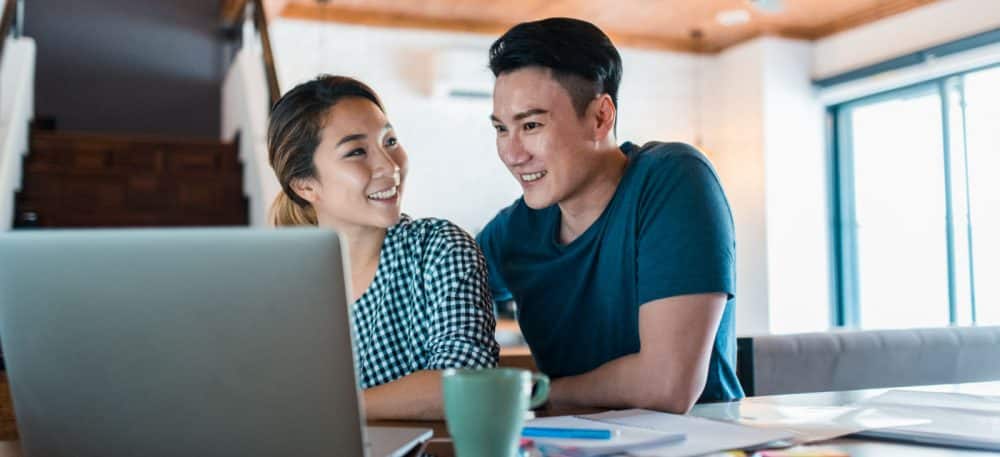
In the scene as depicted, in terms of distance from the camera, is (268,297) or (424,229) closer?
(268,297)

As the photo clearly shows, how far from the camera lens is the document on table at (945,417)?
0.92 meters

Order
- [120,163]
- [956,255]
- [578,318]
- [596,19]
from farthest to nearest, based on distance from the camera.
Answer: [596,19], [956,255], [120,163], [578,318]

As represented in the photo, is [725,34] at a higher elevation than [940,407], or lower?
higher

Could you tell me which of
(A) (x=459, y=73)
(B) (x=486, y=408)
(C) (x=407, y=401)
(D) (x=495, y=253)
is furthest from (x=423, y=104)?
(B) (x=486, y=408)

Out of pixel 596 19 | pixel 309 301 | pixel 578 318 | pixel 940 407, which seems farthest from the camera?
pixel 596 19

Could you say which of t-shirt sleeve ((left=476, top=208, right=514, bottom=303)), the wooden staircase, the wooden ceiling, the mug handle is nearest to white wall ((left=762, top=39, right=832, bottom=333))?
the wooden ceiling

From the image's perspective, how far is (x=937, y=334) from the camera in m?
2.01

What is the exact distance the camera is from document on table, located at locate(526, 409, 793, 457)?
86cm

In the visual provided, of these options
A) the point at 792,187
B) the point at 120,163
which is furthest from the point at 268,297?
the point at 792,187

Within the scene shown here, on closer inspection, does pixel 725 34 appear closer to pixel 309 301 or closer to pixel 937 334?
pixel 937 334

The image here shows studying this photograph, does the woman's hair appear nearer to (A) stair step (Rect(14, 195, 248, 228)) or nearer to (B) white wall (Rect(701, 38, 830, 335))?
(A) stair step (Rect(14, 195, 248, 228))

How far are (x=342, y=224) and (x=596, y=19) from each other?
4.69 m

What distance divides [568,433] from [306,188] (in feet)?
2.54

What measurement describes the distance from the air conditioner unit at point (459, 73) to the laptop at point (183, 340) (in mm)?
5216
